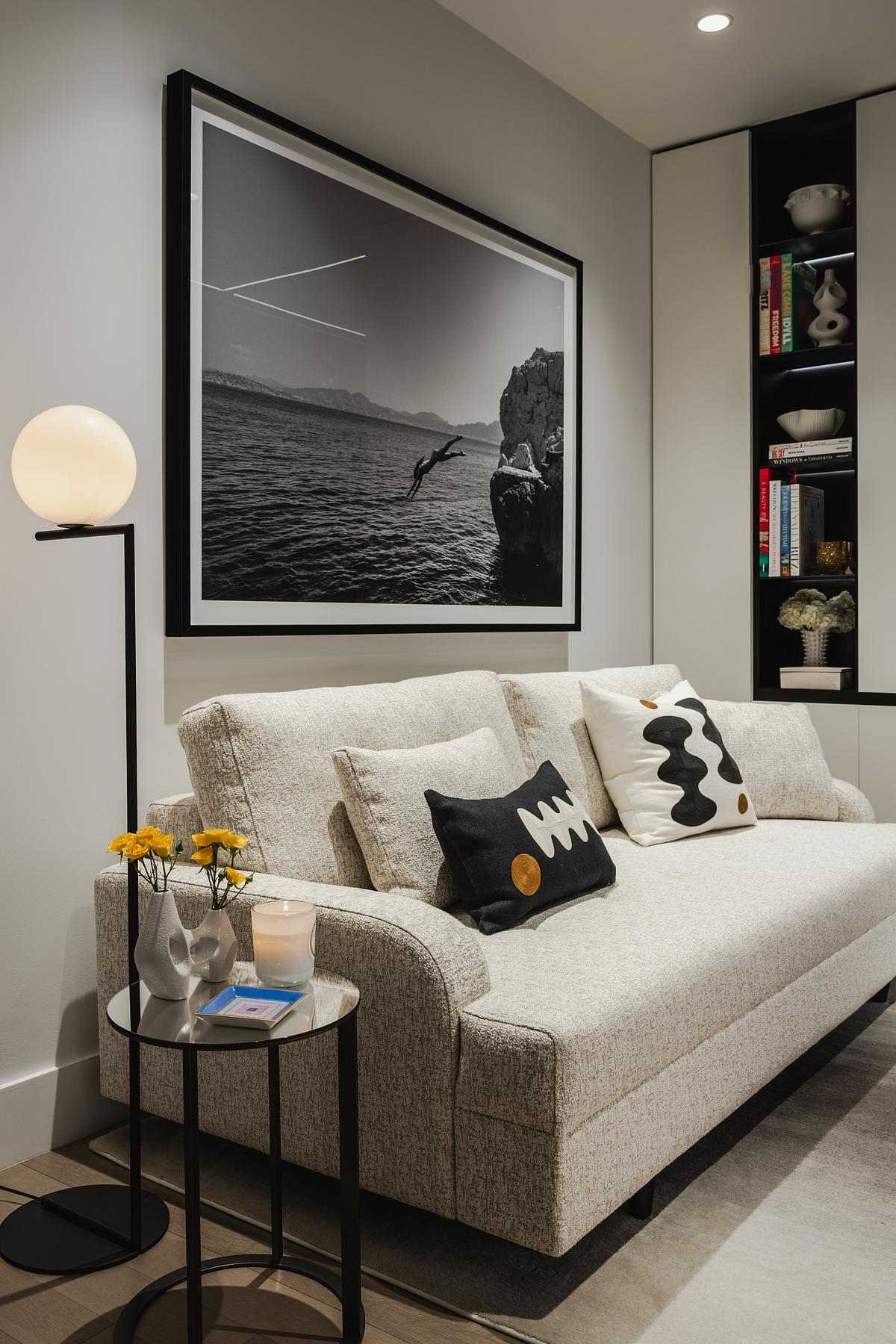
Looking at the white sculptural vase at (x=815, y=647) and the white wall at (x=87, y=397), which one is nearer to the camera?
the white wall at (x=87, y=397)

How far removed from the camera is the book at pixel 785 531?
3.92 metres

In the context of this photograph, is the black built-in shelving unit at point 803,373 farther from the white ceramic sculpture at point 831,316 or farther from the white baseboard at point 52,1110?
the white baseboard at point 52,1110

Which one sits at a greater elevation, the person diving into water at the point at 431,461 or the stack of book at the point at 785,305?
the stack of book at the point at 785,305

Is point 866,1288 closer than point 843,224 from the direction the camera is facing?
Yes

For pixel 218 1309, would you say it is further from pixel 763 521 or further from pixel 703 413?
pixel 703 413

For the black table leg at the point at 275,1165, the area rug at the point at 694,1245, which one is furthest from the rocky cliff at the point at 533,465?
the black table leg at the point at 275,1165

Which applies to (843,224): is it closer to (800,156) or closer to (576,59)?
(800,156)

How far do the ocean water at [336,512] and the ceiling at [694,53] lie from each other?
124 centimetres

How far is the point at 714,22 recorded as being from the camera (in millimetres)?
3289

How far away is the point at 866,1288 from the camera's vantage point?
175cm

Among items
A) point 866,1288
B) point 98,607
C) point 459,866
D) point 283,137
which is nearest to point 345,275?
point 283,137

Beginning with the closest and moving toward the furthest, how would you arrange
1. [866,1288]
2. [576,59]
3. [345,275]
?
[866,1288] < [345,275] < [576,59]

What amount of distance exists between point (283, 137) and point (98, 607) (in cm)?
121

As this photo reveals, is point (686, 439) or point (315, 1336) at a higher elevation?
point (686, 439)
